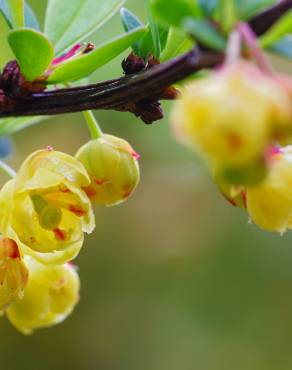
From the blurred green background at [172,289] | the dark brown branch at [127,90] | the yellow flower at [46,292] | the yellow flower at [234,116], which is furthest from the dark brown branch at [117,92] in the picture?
the blurred green background at [172,289]

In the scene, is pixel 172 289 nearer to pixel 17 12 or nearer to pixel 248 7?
pixel 17 12

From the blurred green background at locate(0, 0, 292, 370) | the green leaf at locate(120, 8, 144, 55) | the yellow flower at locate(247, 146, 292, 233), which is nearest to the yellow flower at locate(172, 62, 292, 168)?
the yellow flower at locate(247, 146, 292, 233)

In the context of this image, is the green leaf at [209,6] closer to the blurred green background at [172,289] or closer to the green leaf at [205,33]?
the green leaf at [205,33]

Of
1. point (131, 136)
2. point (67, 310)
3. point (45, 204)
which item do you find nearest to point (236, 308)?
point (131, 136)

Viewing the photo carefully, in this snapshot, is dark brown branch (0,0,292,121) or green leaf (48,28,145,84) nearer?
dark brown branch (0,0,292,121)

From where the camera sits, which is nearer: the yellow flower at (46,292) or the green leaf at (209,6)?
the green leaf at (209,6)

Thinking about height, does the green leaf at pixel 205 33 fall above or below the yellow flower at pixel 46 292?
above

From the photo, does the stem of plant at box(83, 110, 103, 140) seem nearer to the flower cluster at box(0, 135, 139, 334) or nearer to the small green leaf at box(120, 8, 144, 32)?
the flower cluster at box(0, 135, 139, 334)
